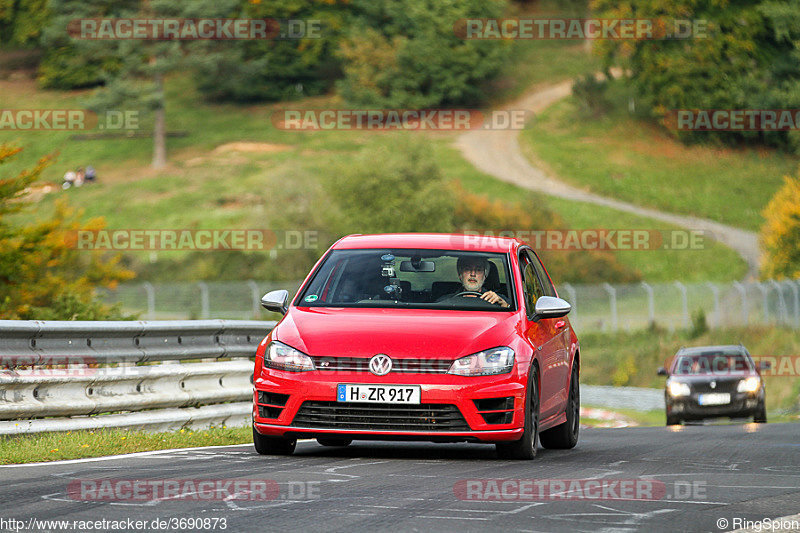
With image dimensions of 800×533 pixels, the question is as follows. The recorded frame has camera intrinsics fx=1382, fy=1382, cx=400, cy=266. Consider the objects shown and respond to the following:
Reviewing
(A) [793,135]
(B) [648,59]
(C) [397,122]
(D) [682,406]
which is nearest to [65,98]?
(C) [397,122]

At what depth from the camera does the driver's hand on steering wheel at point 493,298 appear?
11.1 meters

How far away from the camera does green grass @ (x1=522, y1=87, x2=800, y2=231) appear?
282 feet

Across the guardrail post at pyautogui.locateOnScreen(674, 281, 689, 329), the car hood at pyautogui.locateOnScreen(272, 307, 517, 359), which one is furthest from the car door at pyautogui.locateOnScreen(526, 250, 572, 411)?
the guardrail post at pyautogui.locateOnScreen(674, 281, 689, 329)

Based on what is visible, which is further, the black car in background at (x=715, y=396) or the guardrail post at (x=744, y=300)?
the guardrail post at (x=744, y=300)

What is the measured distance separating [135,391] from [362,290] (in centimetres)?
257

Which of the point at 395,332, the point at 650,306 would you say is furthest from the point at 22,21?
the point at 395,332

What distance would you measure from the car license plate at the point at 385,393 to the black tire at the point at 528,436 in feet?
2.94

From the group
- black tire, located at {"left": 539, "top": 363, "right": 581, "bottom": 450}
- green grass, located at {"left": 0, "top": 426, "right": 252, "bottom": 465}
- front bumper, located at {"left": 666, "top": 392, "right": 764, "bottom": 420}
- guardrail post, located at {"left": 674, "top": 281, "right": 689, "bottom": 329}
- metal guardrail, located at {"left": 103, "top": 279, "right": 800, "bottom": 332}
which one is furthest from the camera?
guardrail post, located at {"left": 674, "top": 281, "right": 689, "bottom": 329}

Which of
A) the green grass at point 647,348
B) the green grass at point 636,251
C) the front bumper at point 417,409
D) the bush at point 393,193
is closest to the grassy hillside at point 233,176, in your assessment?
the green grass at point 636,251

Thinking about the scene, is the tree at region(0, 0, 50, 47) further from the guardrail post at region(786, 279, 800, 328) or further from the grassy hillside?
the guardrail post at region(786, 279, 800, 328)

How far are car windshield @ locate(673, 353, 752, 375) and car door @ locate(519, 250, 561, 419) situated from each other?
11936 millimetres

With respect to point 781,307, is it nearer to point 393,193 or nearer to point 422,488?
point 393,193

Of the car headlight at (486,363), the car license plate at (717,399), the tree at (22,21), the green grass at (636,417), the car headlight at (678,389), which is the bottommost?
the green grass at (636,417)

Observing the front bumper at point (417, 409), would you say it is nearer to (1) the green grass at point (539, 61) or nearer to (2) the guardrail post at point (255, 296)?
(2) the guardrail post at point (255, 296)
